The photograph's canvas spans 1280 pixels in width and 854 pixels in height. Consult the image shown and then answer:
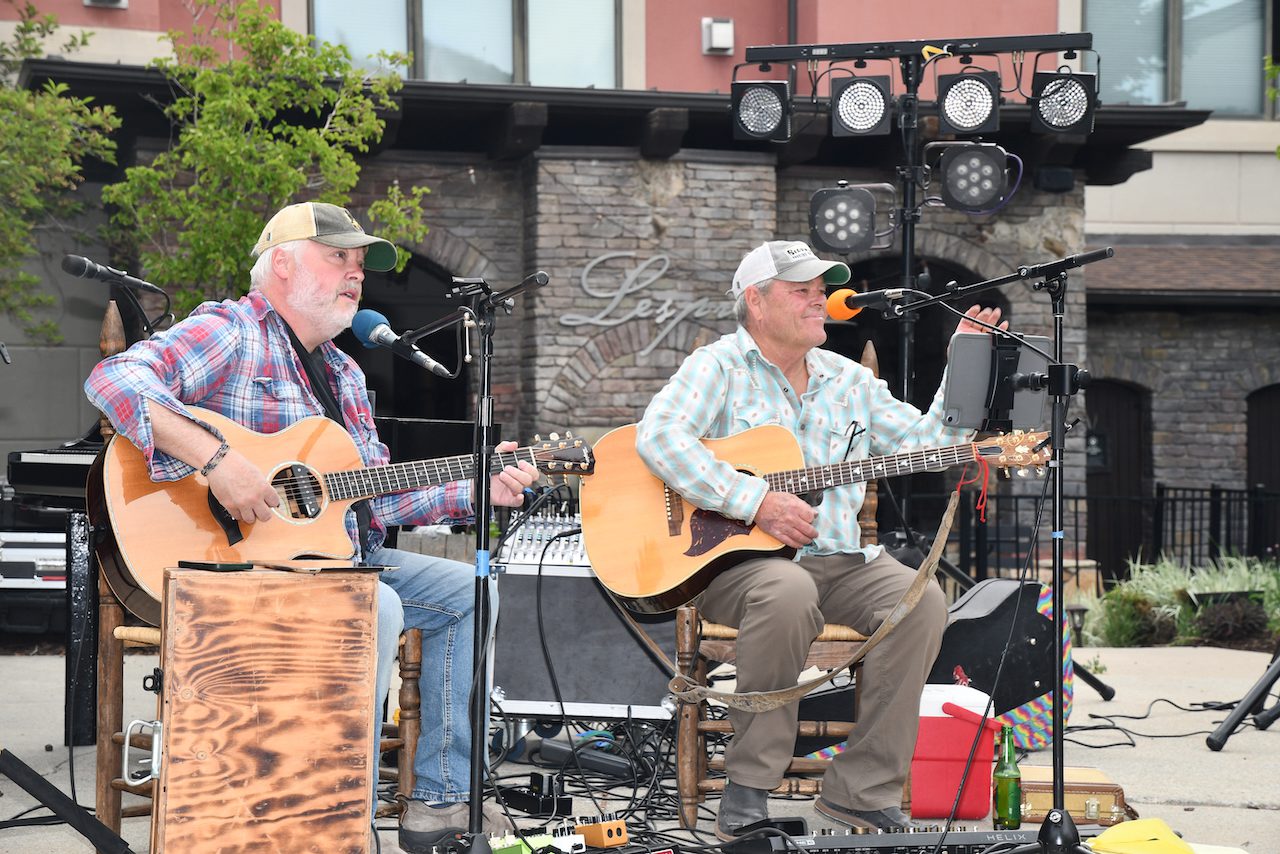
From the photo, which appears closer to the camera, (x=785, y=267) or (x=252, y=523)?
(x=252, y=523)

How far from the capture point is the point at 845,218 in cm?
721

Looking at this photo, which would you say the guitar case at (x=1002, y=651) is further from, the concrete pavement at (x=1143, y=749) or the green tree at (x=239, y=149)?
the green tree at (x=239, y=149)

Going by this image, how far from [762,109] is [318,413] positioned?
4821 mm

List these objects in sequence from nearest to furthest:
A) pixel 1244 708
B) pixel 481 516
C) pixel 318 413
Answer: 1. pixel 481 516
2. pixel 318 413
3. pixel 1244 708

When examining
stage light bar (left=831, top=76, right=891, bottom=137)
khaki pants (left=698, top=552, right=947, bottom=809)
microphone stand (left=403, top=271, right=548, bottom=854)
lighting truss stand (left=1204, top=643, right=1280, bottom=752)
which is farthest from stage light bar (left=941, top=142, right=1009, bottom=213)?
microphone stand (left=403, top=271, right=548, bottom=854)

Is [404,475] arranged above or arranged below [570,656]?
above

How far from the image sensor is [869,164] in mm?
10891

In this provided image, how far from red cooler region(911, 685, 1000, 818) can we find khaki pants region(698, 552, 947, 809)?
24 centimetres

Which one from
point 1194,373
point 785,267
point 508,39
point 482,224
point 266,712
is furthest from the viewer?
point 1194,373

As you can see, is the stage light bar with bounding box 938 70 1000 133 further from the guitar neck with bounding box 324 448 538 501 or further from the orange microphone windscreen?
the guitar neck with bounding box 324 448 538 501

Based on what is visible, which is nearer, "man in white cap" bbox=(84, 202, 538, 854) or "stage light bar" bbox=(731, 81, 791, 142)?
"man in white cap" bbox=(84, 202, 538, 854)

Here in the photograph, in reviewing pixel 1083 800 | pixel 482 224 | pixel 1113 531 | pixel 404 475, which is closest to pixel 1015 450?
pixel 1083 800

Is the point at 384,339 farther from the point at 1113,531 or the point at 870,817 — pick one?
the point at 1113,531

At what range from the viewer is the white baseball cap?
402cm
